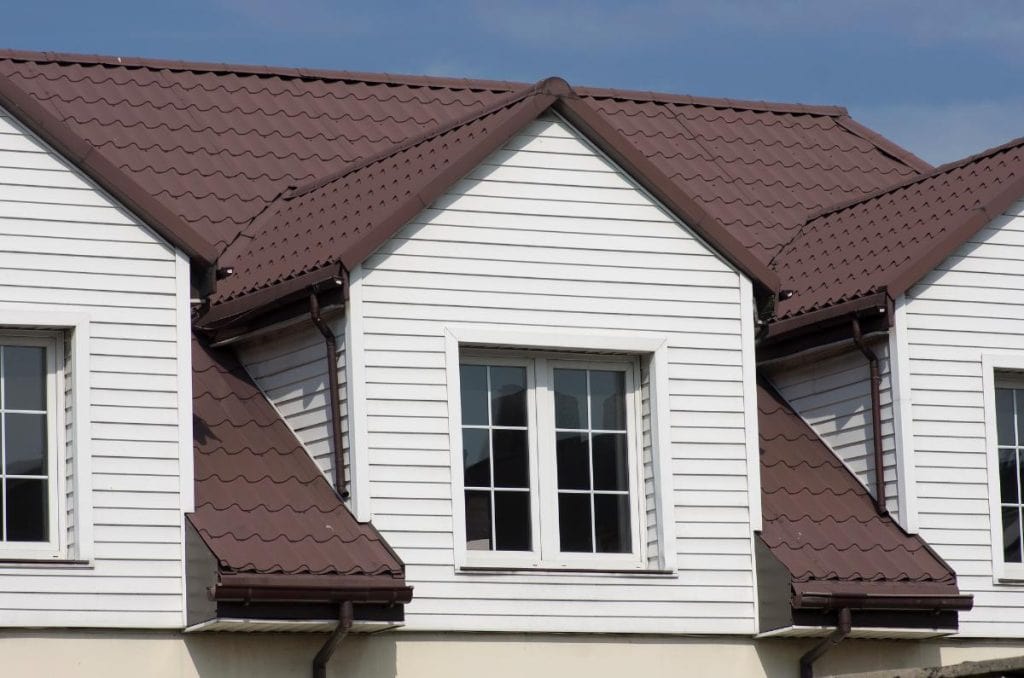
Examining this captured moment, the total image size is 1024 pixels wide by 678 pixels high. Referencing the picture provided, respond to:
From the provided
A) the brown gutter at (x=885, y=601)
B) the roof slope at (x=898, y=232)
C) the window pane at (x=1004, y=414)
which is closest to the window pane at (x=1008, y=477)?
the window pane at (x=1004, y=414)

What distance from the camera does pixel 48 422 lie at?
52.6 ft

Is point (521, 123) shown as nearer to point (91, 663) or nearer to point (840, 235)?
point (840, 235)

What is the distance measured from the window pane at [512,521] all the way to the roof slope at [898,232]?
11.7 feet

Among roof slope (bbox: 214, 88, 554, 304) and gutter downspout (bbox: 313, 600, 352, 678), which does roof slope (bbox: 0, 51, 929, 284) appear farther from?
gutter downspout (bbox: 313, 600, 352, 678)

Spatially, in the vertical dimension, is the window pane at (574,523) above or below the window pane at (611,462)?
below

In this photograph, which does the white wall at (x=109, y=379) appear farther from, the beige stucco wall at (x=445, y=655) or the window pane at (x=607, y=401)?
the window pane at (x=607, y=401)

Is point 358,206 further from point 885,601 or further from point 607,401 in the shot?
point 885,601

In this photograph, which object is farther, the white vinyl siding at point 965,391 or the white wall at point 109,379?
the white vinyl siding at point 965,391

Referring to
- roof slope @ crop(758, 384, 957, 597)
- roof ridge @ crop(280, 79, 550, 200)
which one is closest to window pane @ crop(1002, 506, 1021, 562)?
roof slope @ crop(758, 384, 957, 597)

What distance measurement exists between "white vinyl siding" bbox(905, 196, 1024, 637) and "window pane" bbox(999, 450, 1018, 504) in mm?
303

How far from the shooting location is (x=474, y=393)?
17531 mm

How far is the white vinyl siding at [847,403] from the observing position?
18719 millimetres

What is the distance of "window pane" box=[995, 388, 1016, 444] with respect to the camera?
1911 centimetres

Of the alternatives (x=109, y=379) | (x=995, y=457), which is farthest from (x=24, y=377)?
(x=995, y=457)
